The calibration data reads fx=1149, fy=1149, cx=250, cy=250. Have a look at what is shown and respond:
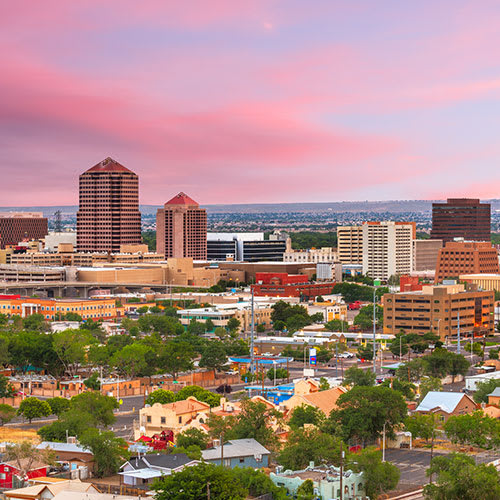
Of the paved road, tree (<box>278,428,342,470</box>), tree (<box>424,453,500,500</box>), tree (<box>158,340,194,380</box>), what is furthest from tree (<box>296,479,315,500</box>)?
tree (<box>158,340,194,380</box>)

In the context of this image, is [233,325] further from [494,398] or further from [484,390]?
[494,398]

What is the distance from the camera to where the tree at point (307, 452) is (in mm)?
64188

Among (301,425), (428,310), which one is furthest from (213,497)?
(428,310)

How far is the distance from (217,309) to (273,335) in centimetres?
1573

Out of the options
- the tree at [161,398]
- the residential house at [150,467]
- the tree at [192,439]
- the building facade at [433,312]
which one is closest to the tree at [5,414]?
the tree at [161,398]

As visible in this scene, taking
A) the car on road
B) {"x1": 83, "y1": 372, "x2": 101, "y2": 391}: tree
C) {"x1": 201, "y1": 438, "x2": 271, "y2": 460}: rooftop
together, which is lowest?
the car on road

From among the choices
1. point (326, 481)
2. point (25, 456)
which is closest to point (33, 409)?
point (25, 456)

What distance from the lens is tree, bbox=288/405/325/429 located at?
246 ft

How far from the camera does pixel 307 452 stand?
64500 mm

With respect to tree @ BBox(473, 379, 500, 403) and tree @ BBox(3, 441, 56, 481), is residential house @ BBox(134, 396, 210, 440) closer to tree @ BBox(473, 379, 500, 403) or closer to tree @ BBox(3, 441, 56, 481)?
tree @ BBox(3, 441, 56, 481)

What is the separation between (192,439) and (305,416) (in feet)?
32.4

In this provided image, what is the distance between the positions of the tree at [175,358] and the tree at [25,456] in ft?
138

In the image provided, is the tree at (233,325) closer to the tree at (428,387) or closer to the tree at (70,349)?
the tree at (70,349)

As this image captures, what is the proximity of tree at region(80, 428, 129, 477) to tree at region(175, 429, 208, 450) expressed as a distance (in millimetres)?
3626
